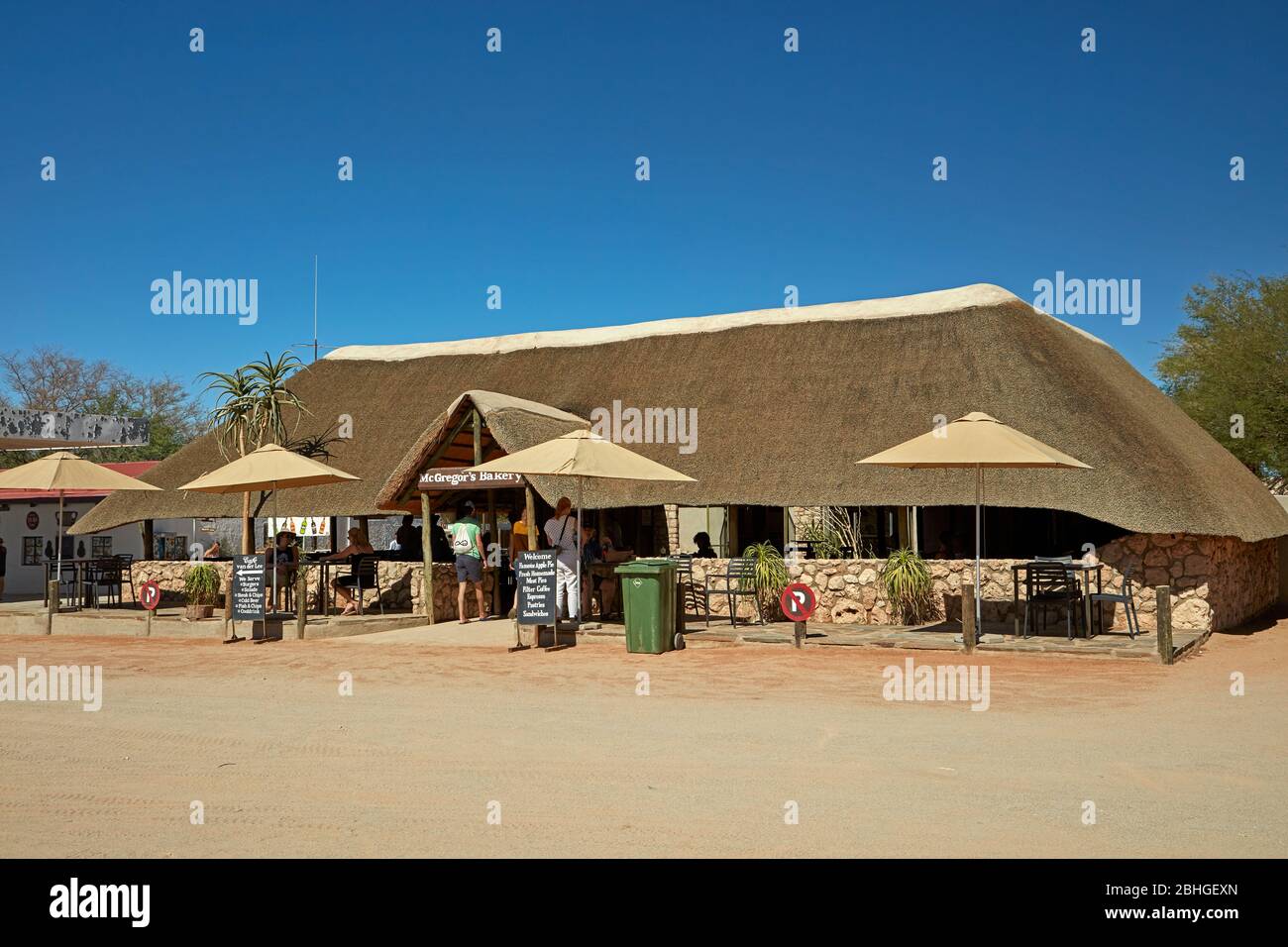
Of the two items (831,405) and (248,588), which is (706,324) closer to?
(831,405)

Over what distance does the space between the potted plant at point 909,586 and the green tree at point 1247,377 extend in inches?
458

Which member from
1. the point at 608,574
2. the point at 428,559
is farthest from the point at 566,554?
the point at 428,559

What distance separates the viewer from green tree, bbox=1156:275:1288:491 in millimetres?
27017

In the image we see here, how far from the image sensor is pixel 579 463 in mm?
15062

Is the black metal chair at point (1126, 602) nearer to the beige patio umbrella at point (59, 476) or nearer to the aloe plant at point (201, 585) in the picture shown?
the aloe plant at point (201, 585)

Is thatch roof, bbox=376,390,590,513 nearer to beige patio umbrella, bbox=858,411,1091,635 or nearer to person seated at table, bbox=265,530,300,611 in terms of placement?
person seated at table, bbox=265,530,300,611

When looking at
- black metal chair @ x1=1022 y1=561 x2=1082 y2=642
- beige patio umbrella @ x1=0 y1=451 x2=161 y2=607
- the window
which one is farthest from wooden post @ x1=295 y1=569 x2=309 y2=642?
the window

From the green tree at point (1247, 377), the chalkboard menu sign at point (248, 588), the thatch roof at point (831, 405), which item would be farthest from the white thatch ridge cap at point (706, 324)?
the chalkboard menu sign at point (248, 588)

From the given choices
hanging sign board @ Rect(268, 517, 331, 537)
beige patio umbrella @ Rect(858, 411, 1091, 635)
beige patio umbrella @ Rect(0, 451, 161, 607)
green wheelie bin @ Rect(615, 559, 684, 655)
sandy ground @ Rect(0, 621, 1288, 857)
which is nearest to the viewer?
sandy ground @ Rect(0, 621, 1288, 857)

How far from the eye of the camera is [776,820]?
626 cm

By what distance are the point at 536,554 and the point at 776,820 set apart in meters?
9.42

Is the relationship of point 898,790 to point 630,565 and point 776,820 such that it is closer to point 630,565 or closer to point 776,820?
point 776,820

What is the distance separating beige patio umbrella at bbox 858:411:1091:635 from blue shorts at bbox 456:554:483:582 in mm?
6663
